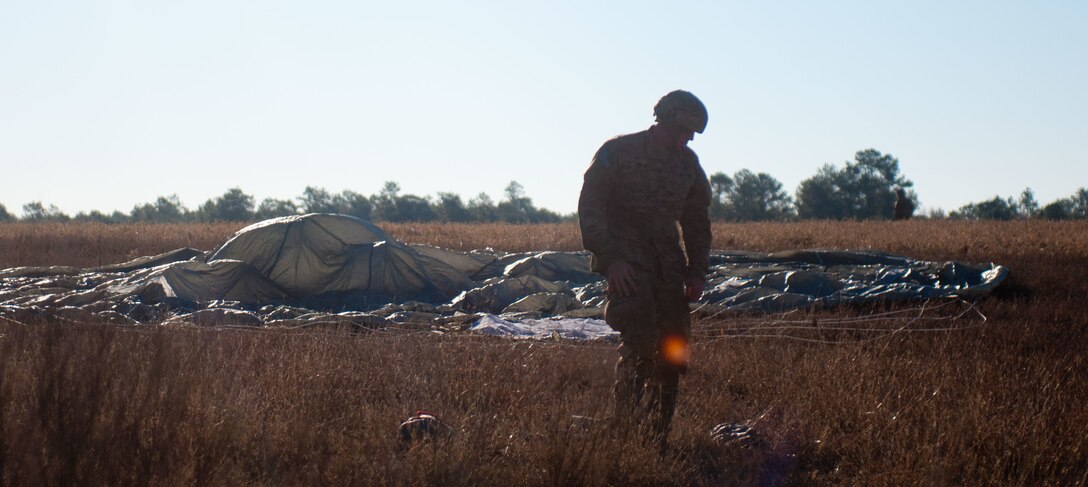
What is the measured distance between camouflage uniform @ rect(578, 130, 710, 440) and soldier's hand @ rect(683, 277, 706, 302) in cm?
3

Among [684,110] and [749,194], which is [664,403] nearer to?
[684,110]

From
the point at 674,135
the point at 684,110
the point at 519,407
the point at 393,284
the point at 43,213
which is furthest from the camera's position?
the point at 43,213

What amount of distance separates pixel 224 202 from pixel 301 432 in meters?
64.4

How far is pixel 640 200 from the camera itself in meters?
5.58

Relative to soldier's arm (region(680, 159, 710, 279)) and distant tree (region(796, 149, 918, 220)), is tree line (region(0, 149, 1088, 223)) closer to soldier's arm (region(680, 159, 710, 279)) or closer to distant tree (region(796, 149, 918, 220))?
distant tree (region(796, 149, 918, 220))

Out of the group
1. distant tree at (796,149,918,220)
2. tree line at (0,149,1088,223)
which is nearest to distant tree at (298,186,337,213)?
tree line at (0,149,1088,223)

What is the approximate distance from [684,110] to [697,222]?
0.72 meters

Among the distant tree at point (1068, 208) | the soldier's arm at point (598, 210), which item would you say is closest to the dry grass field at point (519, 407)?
the soldier's arm at point (598, 210)

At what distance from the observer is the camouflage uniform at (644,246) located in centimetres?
539

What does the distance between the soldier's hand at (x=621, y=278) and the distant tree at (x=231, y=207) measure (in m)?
62.3

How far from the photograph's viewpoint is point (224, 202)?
66125 millimetres

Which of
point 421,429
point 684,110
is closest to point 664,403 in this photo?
point 421,429

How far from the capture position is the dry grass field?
400 centimetres

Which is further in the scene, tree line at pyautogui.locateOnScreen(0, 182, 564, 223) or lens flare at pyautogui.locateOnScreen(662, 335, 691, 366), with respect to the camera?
tree line at pyautogui.locateOnScreen(0, 182, 564, 223)
